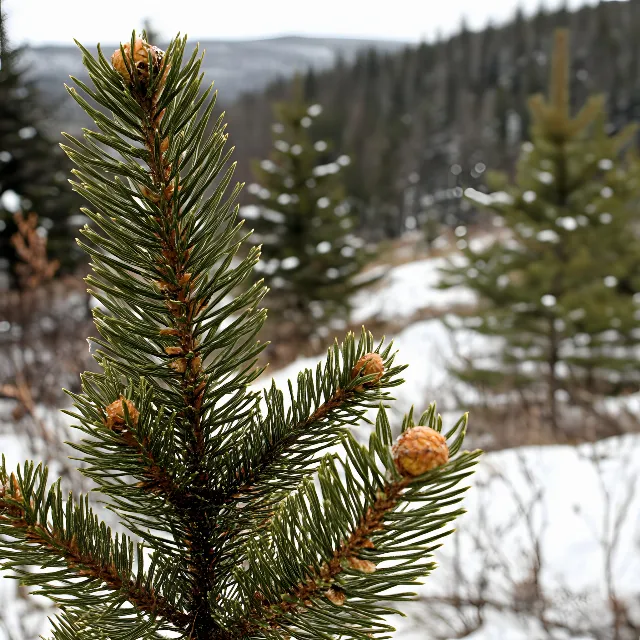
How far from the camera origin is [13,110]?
896cm

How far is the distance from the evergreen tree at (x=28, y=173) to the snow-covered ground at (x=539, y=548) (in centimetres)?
506

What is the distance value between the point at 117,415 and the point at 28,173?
32.9 ft

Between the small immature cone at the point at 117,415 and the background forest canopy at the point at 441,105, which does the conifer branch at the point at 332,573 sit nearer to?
the small immature cone at the point at 117,415

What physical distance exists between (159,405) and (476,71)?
163ft

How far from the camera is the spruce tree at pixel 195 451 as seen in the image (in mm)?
434

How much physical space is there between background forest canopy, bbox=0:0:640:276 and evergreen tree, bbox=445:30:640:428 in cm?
1391

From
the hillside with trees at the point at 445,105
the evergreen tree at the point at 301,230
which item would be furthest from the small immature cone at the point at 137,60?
the hillside with trees at the point at 445,105

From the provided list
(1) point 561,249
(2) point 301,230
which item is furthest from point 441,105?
(1) point 561,249

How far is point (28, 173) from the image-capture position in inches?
352

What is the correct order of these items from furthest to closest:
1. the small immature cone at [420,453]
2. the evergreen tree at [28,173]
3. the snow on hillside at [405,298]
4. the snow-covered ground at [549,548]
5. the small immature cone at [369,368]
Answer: the snow on hillside at [405,298] → the evergreen tree at [28,173] → the snow-covered ground at [549,548] → the small immature cone at [369,368] → the small immature cone at [420,453]

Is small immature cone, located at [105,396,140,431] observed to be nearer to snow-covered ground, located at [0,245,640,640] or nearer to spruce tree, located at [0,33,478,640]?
spruce tree, located at [0,33,478,640]

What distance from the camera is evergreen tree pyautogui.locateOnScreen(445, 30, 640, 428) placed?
6.09m

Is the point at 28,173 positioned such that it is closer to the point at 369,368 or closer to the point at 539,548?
the point at 539,548

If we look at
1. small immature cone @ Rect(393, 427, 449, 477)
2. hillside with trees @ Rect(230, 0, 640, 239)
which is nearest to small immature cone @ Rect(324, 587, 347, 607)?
small immature cone @ Rect(393, 427, 449, 477)
